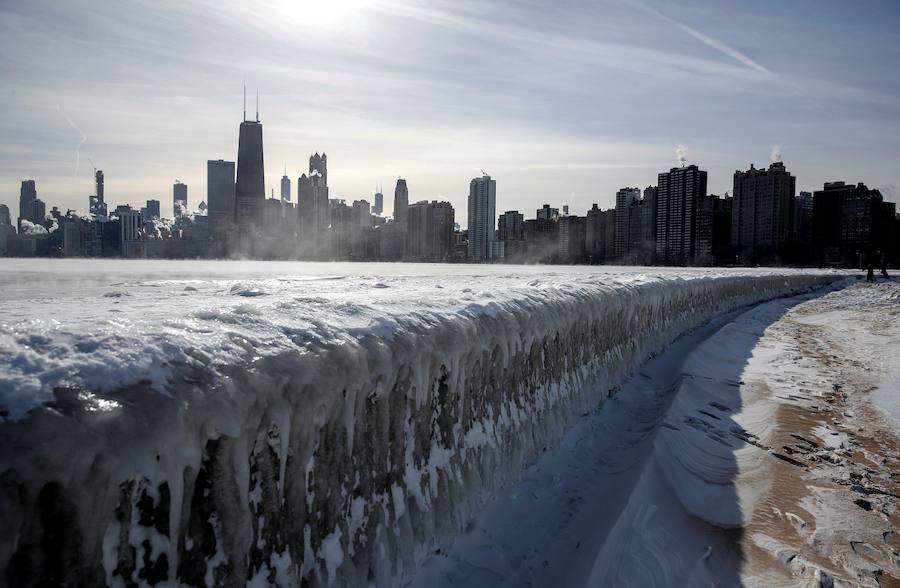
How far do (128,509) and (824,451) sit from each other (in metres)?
5.66

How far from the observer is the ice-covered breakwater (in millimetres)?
1573

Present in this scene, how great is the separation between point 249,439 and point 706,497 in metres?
3.63

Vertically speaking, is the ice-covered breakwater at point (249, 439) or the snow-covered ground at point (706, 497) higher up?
the ice-covered breakwater at point (249, 439)

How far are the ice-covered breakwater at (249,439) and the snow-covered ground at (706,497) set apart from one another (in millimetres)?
475

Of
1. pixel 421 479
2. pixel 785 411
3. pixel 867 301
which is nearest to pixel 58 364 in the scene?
pixel 421 479

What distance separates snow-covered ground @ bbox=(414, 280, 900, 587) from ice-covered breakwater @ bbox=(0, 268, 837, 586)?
47cm

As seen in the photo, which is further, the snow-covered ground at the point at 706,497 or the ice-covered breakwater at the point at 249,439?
the snow-covered ground at the point at 706,497

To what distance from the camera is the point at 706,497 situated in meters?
4.32

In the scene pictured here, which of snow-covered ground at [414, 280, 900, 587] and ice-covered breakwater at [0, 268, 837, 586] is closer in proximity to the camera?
ice-covered breakwater at [0, 268, 837, 586]

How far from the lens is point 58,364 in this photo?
5.75 feet

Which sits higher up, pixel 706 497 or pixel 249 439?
pixel 249 439

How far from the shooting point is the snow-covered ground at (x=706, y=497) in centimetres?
331

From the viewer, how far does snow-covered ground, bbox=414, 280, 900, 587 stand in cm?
331

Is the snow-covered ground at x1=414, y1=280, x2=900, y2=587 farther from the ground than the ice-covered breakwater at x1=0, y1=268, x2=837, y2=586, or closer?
closer
